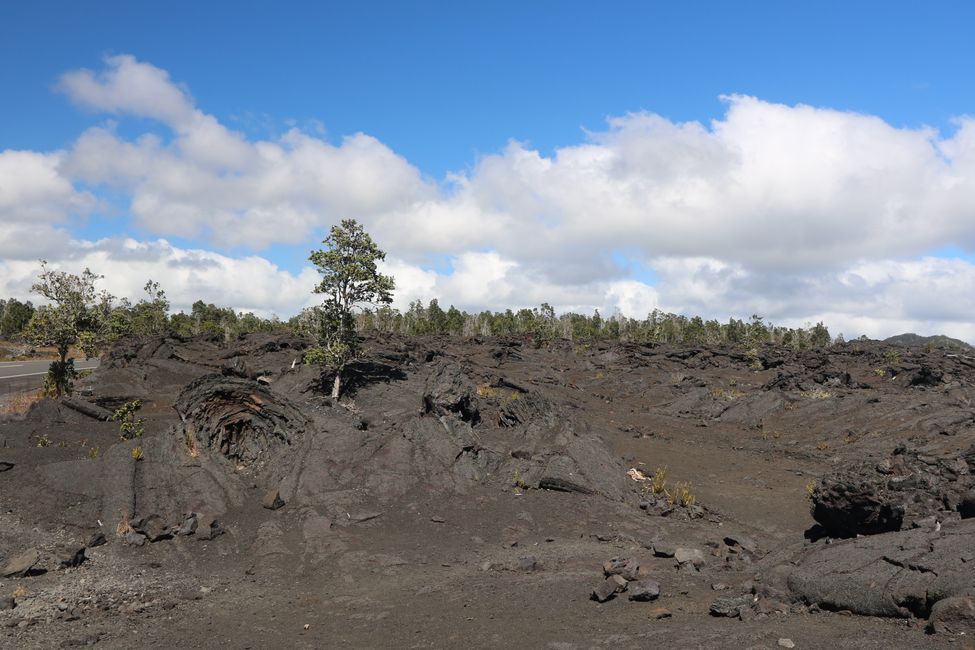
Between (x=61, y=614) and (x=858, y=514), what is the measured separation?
43.2ft

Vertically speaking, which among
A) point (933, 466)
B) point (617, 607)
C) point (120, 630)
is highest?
point (933, 466)

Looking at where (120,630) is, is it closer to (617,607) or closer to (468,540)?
(468,540)

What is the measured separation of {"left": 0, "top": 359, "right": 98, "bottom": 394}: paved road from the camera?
104ft

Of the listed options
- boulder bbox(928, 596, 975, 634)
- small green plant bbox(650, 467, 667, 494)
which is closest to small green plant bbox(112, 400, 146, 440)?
small green plant bbox(650, 467, 667, 494)

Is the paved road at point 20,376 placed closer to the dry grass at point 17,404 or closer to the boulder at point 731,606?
the dry grass at point 17,404

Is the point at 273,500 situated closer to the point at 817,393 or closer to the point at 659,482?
the point at 659,482

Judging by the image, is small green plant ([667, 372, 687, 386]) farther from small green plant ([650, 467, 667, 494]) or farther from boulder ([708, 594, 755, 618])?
boulder ([708, 594, 755, 618])

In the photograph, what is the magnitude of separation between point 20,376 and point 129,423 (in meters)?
24.6

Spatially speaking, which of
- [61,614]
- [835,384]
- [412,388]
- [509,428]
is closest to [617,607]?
[61,614]

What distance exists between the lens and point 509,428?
65.6 feet

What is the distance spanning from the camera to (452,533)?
13695 mm

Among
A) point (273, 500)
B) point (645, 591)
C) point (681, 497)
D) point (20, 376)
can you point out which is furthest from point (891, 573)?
point (20, 376)

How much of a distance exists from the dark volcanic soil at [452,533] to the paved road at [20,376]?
1189 centimetres

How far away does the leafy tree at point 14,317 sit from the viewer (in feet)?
262
